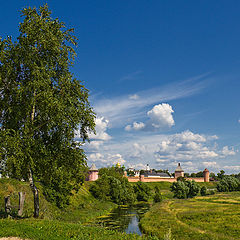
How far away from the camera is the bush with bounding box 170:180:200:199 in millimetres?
80250

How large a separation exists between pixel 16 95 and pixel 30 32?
5053 millimetres

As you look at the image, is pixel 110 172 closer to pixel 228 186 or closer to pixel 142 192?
pixel 142 192

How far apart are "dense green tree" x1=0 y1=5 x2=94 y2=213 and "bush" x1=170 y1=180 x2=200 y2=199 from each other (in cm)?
6619

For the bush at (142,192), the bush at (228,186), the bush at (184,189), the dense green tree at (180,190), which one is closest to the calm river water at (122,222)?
the bush at (142,192)

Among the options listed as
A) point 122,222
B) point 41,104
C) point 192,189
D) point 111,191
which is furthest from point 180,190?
point 41,104

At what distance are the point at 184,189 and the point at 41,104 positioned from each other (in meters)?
71.6

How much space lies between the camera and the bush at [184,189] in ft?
263

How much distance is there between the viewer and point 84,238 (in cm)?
1459

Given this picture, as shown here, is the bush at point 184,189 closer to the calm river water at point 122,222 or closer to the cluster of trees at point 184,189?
the cluster of trees at point 184,189

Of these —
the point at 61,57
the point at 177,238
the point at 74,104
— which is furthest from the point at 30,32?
the point at 177,238

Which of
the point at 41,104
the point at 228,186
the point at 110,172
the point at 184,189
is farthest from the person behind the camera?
the point at 228,186

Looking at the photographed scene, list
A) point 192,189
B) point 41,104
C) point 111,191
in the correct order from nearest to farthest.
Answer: point 41,104 < point 111,191 < point 192,189

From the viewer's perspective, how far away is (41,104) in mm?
18062

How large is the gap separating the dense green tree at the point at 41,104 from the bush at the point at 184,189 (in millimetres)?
66193
